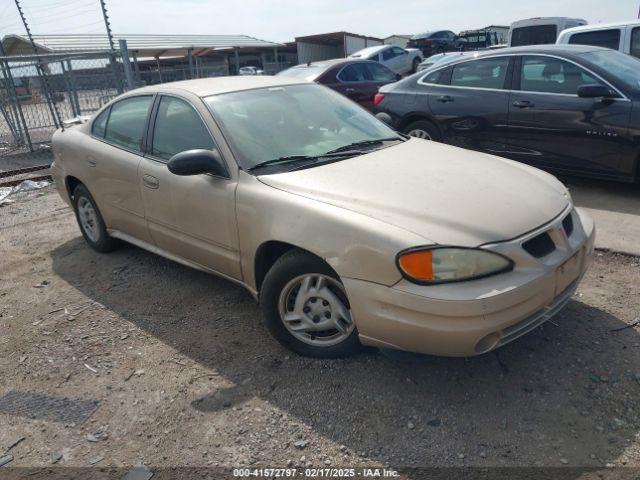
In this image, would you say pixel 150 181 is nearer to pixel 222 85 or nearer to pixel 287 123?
pixel 222 85

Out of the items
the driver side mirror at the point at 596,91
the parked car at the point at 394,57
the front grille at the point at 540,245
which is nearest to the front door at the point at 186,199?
the front grille at the point at 540,245

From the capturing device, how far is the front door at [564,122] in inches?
193

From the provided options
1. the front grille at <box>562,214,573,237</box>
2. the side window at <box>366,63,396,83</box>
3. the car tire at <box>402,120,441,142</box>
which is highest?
the side window at <box>366,63,396,83</box>

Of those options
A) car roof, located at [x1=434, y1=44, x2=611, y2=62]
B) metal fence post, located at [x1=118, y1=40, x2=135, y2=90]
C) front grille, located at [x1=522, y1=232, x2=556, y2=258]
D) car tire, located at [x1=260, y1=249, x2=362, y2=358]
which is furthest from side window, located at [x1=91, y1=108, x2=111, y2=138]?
metal fence post, located at [x1=118, y1=40, x2=135, y2=90]

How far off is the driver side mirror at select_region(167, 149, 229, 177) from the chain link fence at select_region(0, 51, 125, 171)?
765 cm

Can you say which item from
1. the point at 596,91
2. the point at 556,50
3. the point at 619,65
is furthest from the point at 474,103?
the point at 619,65

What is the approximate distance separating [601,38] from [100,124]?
23.7 ft

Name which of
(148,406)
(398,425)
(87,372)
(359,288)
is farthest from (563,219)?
(87,372)

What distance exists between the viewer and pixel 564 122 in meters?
Result: 5.20

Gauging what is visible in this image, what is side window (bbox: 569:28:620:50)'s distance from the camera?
24.3 ft

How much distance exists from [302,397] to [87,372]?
4.46 feet

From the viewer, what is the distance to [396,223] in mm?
2391

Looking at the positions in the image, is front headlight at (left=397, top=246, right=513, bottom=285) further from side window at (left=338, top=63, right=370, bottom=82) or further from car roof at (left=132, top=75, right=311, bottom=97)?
side window at (left=338, top=63, right=370, bottom=82)

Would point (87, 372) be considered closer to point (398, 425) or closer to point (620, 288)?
point (398, 425)
